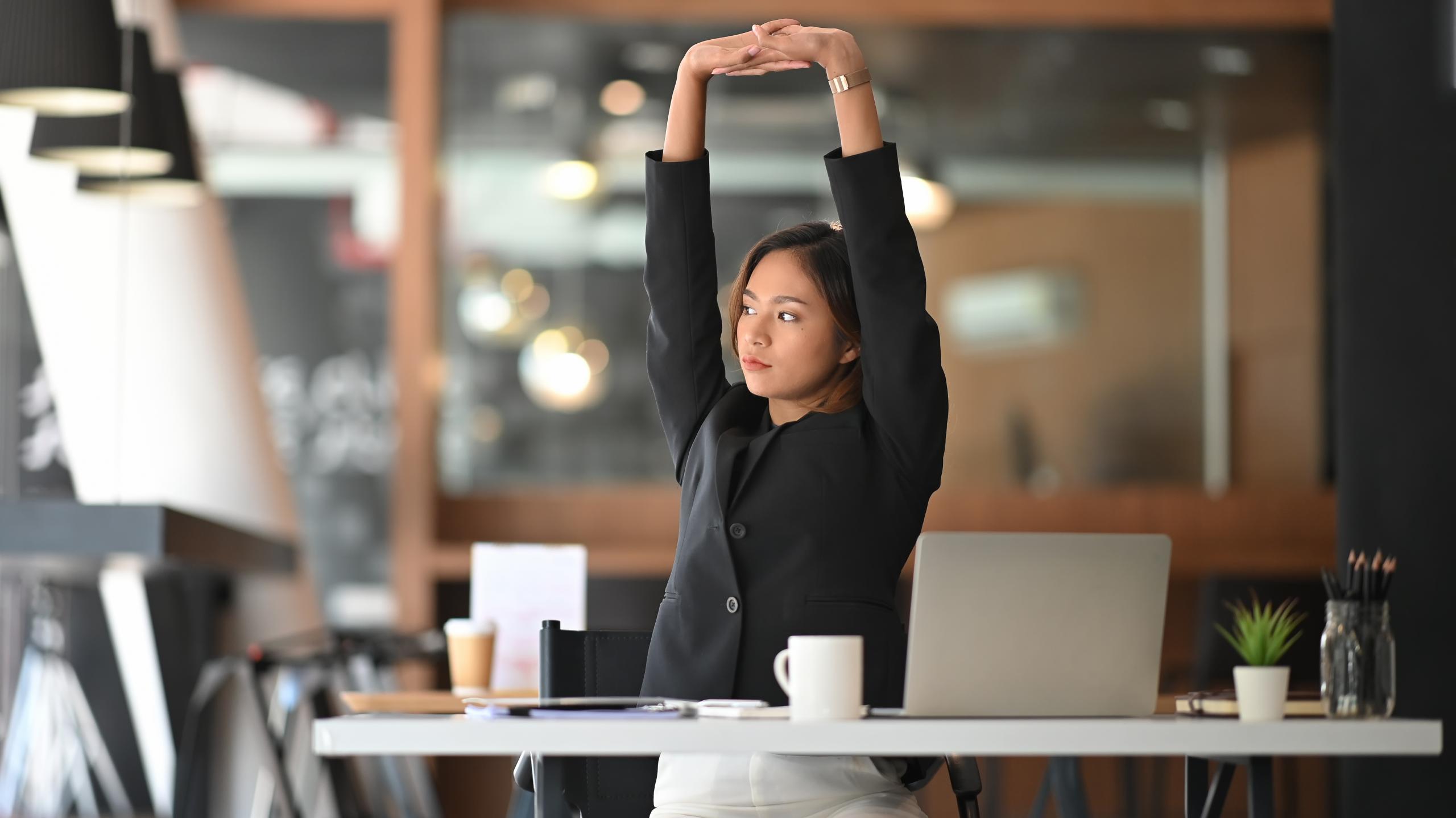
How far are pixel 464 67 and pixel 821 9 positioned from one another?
1.28m

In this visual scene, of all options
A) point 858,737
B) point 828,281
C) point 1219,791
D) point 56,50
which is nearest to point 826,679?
point 858,737

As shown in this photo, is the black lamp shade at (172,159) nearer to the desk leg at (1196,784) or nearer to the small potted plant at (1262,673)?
the desk leg at (1196,784)

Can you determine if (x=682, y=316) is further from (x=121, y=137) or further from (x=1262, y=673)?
(x=121, y=137)

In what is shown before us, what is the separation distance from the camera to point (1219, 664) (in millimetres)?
4574

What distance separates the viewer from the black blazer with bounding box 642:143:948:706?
1.71 metres

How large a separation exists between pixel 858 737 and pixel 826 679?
0.33 feet

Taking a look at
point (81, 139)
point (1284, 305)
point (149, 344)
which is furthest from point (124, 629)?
point (1284, 305)

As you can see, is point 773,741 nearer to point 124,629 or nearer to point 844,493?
point 844,493

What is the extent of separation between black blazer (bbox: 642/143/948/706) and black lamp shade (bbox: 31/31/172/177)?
267 cm

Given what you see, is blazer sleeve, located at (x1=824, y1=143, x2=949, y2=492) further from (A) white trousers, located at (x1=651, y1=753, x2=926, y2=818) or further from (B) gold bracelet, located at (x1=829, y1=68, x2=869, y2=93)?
(A) white trousers, located at (x1=651, y1=753, x2=926, y2=818)

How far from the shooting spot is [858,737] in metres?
1.23

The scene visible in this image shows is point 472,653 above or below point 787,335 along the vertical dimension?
below

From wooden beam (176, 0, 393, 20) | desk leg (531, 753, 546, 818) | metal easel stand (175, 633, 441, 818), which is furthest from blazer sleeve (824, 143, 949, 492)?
wooden beam (176, 0, 393, 20)

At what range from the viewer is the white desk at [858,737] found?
1210mm
